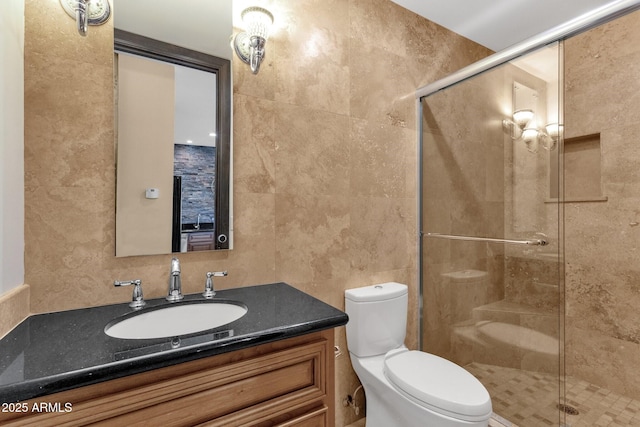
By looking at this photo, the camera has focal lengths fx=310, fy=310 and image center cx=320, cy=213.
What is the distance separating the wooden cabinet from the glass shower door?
1.22 meters

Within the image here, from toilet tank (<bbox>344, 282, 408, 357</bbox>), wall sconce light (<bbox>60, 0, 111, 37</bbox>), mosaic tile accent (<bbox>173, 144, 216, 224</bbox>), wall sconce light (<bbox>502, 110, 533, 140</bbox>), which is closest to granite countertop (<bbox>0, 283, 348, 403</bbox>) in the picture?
mosaic tile accent (<bbox>173, 144, 216, 224</bbox>)

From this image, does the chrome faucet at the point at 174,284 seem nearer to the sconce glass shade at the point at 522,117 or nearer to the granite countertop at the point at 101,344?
the granite countertop at the point at 101,344

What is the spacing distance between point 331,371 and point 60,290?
3.16 ft

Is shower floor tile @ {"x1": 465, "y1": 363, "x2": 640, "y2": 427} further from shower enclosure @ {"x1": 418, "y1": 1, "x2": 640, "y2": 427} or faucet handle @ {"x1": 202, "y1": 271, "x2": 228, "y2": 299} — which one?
faucet handle @ {"x1": 202, "y1": 271, "x2": 228, "y2": 299}

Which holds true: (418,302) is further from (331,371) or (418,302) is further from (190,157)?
(190,157)

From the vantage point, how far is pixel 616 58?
2002 millimetres

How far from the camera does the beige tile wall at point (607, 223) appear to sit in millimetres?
1909

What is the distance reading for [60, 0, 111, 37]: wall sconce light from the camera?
1.04 meters

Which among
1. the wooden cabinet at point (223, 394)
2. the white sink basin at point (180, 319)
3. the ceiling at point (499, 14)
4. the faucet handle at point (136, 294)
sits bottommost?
the wooden cabinet at point (223, 394)

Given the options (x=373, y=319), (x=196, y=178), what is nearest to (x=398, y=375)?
(x=373, y=319)

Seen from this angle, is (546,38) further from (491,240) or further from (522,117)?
(491,240)

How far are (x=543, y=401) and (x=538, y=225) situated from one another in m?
0.89

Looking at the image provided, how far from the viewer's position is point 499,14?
6.36 feet

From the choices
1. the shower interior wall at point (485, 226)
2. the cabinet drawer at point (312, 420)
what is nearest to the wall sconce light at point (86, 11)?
the cabinet drawer at point (312, 420)
